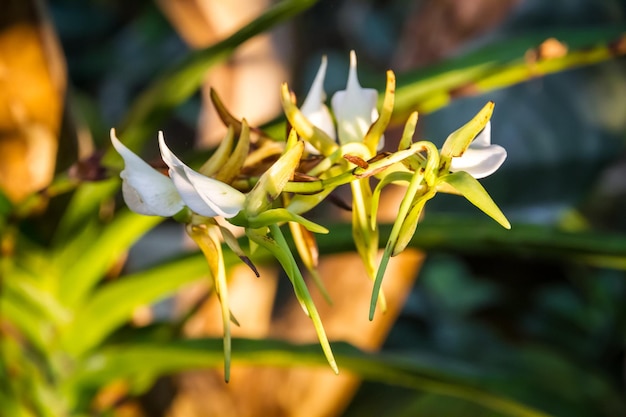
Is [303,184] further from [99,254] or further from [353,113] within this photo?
[99,254]

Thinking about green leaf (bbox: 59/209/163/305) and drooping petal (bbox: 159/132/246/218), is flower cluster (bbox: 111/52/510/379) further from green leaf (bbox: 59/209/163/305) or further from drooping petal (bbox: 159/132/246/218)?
green leaf (bbox: 59/209/163/305)

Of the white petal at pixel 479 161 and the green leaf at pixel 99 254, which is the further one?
the green leaf at pixel 99 254

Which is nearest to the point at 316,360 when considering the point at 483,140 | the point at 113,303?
the point at 113,303

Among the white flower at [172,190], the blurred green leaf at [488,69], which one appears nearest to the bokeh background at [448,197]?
the blurred green leaf at [488,69]

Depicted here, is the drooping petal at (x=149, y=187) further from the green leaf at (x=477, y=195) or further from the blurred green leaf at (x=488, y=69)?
the blurred green leaf at (x=488, y=69)

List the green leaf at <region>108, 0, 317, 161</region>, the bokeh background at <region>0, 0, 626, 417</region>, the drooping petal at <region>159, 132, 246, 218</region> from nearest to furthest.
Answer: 1. the drooping petal at <region>159, 132, 246, 218</region>
2. the green leaf at <region>108, 0, 317, 161</region>
3. the bokeh background at <region>0, 0, 626, 417</region>

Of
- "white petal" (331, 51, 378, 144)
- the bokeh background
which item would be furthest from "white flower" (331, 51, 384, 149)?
the bokeh background

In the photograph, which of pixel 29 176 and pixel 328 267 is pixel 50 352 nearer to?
pixel 29 176
